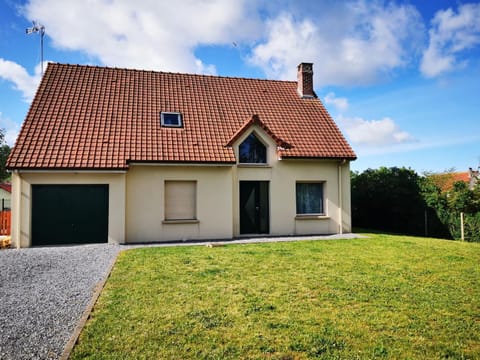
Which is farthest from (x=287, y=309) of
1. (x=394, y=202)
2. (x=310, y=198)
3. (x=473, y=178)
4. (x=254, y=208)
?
(x=473, y=178)

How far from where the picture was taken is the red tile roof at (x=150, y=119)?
1310 centimetres

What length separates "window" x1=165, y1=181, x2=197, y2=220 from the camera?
1397 cm

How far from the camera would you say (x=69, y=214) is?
12.7 m

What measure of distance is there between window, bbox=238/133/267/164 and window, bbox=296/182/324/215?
2.16 metres

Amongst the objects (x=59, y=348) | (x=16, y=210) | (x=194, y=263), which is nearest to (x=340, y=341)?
(x=59, y=348)

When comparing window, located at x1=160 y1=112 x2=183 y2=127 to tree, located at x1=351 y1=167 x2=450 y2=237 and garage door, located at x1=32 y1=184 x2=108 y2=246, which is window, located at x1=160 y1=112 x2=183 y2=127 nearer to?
garage door, located at x1=32 y1=184 x2=108 y2=246

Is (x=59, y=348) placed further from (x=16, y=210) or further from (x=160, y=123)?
(x=160, y=123)

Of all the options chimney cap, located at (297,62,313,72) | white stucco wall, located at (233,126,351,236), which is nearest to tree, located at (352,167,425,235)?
white stucco wall, located at (233,126,351,236)

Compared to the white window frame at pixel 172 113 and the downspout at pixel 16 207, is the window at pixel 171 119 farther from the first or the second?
the downspout at pixel 16 207

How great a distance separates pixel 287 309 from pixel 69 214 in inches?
399

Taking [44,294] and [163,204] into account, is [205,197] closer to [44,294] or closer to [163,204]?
[163,204]

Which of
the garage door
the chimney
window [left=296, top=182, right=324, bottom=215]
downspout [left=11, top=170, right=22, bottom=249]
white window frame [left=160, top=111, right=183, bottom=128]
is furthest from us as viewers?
the chimney

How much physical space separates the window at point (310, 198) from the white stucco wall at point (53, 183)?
775 centimetres

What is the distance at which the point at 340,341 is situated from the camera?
449 cm
